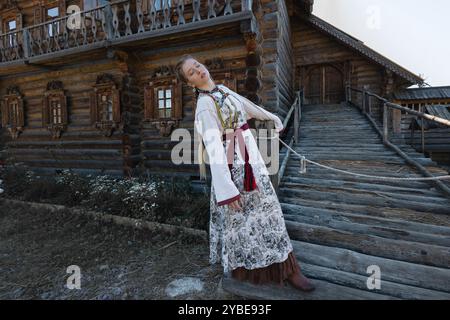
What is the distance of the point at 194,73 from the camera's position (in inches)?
78.7

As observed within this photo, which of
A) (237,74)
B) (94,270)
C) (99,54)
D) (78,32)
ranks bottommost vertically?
(94,270)

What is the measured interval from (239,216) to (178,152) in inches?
210

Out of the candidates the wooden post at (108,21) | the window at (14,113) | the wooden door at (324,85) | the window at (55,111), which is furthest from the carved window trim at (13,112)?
the wooden door at (324,85)

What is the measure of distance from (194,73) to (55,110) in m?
9.19

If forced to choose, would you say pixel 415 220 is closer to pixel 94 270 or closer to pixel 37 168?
pixel 94 270

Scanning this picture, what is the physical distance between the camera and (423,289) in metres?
2.19

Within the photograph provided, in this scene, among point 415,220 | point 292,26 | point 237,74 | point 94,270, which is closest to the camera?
point 415,220

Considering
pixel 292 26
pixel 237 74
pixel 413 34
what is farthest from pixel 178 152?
pixel 413 34

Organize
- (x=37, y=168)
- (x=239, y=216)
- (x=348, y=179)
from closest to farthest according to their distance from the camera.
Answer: (x=239, y=216) < (x=348, y=179) < (x=37, y=168)

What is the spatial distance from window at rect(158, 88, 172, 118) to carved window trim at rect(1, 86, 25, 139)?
20.6ft

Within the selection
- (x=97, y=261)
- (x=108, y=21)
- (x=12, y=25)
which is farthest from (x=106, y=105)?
(x=12, y=25)

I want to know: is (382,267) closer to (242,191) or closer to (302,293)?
(302,293)

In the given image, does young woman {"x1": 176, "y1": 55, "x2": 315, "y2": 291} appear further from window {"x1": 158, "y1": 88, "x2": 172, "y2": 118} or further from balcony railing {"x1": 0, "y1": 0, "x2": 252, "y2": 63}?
window {"x1": 158, "y1": 88, "x2": 172, "y2": 118}

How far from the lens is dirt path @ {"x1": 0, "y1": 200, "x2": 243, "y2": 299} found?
10.0 feet
